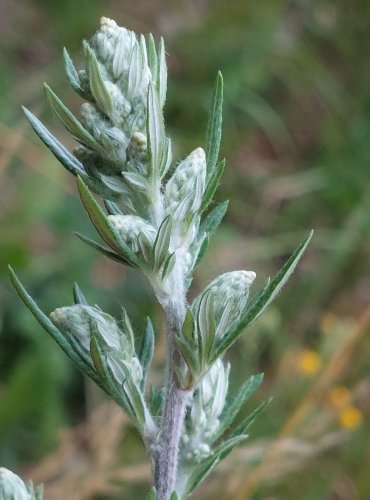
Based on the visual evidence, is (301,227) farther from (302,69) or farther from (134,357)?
(134,357)

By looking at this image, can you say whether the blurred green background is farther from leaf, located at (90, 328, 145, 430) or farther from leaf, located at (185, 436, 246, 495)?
leaf, located at (90, 328, 145, 430)

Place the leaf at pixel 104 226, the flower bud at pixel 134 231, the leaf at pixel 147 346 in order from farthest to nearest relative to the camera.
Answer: the leaf at pixel 147 346
the flower bud at pixel 134 231
the leaf at pixel 104 226

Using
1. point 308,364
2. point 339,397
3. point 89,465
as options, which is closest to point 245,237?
point 308,364

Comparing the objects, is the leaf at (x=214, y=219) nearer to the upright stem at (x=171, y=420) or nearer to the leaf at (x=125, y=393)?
the upright stem at (x=171, y=420)

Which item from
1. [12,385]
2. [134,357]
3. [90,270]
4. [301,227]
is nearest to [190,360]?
[134,357]

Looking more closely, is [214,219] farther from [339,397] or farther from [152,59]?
[339,397]

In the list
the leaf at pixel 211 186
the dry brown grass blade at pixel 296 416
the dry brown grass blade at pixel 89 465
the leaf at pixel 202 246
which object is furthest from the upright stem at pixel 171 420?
the dry brown grass blade at pixel 296 416
